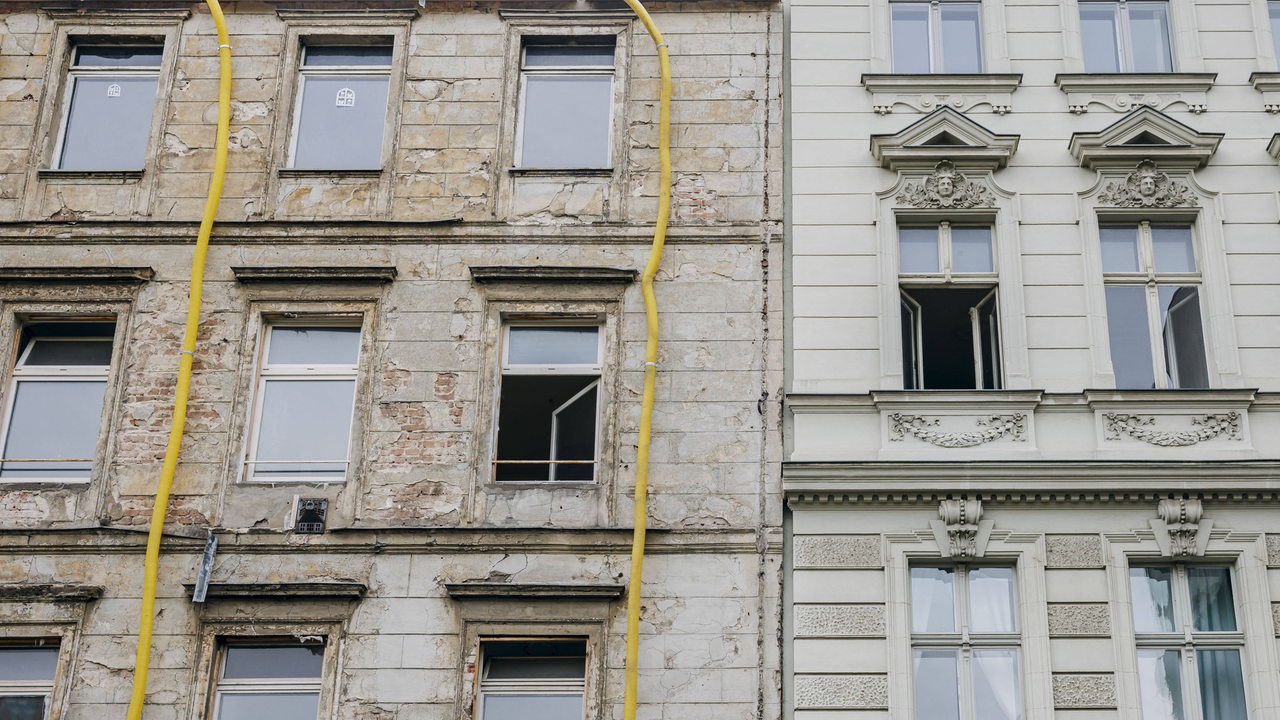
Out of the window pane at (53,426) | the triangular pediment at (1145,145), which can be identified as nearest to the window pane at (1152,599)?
the triangular pediment at (1145,145)

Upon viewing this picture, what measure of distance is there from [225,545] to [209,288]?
8.77ft

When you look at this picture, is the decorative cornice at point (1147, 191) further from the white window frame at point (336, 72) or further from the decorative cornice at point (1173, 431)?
the white window frame at point (336, 72)

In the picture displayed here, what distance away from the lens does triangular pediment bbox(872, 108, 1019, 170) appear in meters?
15.2

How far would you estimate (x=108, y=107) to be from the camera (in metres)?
16.4

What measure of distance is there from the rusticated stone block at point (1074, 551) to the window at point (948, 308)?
165 cm

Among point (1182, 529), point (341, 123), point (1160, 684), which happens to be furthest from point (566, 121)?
point (1160, 684)

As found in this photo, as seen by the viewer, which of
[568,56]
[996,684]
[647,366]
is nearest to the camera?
[996,684]

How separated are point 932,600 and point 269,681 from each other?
19.5ft

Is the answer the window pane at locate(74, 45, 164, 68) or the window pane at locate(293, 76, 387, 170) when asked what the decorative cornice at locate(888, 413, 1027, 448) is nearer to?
the window pane at locate(293, 76, 387, 170)

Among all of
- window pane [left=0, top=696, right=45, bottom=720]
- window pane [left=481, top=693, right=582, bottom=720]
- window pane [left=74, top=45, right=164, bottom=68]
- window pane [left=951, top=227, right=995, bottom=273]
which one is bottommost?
window pane [left=0, top=696, right=45, bottom=720]

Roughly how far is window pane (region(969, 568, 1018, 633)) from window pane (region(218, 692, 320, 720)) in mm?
5874

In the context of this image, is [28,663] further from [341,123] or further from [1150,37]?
[1150,37]

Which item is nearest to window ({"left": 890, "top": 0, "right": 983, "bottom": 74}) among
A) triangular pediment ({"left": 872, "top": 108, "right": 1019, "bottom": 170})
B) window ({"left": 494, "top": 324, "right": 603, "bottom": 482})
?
triangular pediment ({"left": 872, "top": 108, "right": 1019, "bottom": 170})

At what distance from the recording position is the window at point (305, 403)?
47.8ft
